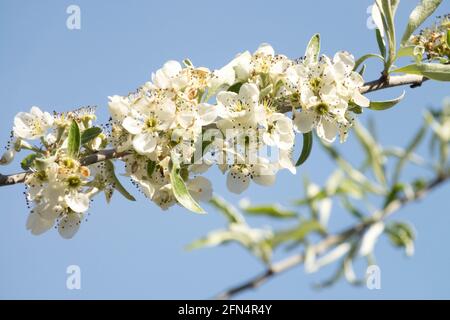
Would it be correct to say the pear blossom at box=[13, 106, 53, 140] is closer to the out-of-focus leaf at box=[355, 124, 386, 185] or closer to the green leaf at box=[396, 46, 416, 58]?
the out-of-focus leaf at box=[355, 124, 386, 185]

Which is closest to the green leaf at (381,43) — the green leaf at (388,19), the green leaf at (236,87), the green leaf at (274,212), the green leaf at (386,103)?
the green leaf at (388,19)

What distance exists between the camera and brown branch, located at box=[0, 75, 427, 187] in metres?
2.08

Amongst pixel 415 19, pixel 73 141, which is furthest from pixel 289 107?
pixel 73 141

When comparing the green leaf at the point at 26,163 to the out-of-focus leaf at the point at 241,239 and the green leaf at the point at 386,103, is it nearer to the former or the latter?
the out-of-focus leaf at the point at 241,239

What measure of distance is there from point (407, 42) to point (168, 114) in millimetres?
1054

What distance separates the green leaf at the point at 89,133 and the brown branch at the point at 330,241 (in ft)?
3.53

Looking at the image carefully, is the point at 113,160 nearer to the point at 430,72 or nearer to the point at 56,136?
the point at 56,136

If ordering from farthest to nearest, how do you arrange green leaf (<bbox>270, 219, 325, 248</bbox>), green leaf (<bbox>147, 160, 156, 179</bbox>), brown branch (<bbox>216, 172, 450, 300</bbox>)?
green leaf (<bbox>147, 160, 156, 179</bbox>)
green leaf (<bbox>270, 219, 325, 248</bbox>)
brown branch (<bbox>216, 172, 450, 300</bbox>)

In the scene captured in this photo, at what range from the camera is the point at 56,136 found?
7.69 ft

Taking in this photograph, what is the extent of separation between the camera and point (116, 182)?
89.1 inches

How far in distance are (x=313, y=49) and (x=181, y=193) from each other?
2.59 feet

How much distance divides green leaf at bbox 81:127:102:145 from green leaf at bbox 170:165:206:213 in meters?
0.33

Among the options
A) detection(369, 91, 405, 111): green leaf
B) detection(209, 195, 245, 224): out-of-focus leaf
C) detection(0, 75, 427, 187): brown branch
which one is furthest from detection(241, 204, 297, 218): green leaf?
detection(369, 91, 405, 111): green leaf

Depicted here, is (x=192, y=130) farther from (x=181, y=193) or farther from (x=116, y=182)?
(x=116, y=182)
